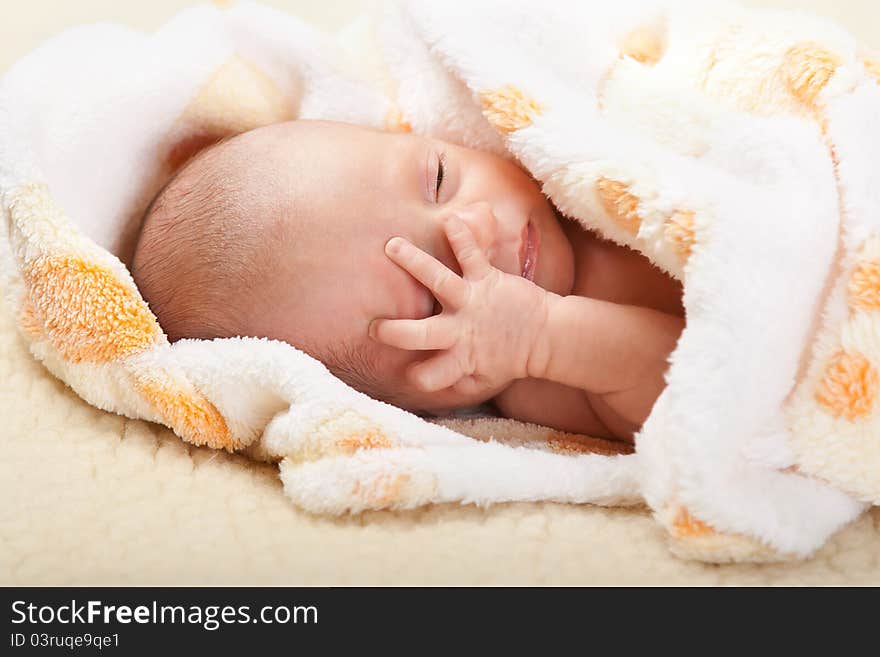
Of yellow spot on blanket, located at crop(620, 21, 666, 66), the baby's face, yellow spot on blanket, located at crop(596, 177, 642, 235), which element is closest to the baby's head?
the baby's face

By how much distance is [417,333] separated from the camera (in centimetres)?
104

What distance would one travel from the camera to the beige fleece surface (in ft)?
2.81

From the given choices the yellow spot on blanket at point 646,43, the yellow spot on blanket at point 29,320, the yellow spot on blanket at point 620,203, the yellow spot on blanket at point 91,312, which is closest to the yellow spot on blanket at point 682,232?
the yellow spot on blanket at point 620,203

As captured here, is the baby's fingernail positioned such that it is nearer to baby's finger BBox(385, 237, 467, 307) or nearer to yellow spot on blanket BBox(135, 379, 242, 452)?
baby's finger BBox(385, 237, 467, 307)

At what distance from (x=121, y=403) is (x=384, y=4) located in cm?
64

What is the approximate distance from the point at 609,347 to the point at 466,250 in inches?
6.9

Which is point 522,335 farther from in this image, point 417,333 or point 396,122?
point 396,122

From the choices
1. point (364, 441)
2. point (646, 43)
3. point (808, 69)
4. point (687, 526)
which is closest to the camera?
point (687, 526)

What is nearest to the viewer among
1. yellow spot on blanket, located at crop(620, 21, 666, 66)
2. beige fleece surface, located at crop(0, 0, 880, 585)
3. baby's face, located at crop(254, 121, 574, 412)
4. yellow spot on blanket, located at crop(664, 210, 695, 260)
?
beige fleece surface, located at crop(0, 0, 880, 585)

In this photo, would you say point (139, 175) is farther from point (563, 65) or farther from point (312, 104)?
point (563, 65)

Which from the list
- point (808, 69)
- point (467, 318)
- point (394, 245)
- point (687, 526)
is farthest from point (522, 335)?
point (808, 69)

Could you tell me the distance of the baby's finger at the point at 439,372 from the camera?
1.07 meters

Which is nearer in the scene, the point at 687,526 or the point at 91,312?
the point at 687,526
